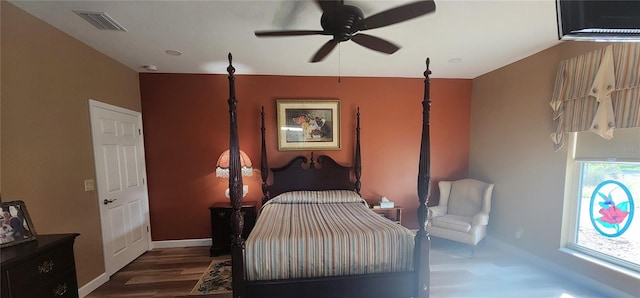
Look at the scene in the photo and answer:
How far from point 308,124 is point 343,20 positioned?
206 centimetres

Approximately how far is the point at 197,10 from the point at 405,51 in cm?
217

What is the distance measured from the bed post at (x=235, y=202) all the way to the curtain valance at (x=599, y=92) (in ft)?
10.7

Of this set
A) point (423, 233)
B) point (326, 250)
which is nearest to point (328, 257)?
point (326, 250)

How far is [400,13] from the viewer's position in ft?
4.81

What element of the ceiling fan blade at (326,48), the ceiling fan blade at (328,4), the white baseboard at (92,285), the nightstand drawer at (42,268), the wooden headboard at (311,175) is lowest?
the white baseboard at (92,285)

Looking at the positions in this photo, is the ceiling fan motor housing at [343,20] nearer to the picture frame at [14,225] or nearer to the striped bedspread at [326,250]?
the striped bedspread at [326,250]

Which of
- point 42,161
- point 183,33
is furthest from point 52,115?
point 183,33

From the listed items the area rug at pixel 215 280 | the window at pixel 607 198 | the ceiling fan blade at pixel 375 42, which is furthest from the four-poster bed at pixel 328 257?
the window at pixel 607 198

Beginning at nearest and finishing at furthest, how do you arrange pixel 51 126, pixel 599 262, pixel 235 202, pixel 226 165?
pixel 235 202 < pixel 51 126 < pixel 599 262 < pixel 226 165

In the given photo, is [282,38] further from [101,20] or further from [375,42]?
[101,20]

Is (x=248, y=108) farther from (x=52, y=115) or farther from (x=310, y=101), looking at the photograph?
(x=52, y=115)

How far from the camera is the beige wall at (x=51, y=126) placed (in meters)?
1.69

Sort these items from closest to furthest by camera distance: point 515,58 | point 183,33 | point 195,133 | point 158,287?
point 183,33, point 158,287, point 515,58, point 195,133

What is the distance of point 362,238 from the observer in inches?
69.8
